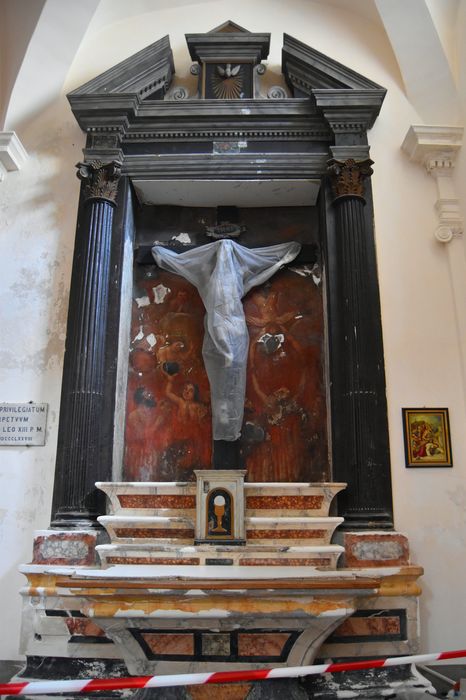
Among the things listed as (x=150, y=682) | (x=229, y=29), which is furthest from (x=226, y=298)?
(x=150, y=682)

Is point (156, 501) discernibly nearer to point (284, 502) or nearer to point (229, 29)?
point (284, 502)

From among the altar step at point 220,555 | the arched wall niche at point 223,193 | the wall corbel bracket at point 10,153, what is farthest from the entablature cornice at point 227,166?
the altar step at point 220,555

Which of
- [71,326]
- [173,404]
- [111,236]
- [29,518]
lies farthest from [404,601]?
[111,236]

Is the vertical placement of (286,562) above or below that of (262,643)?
above

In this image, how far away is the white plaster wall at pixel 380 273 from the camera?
4.13 meters

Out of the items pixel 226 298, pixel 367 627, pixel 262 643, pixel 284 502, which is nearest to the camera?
pixel 262 643

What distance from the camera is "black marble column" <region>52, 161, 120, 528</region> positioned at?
411cm

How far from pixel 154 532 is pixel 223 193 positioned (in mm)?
2661

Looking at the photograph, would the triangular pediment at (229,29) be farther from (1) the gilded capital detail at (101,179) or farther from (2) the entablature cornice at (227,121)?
(1) the gilded capital detail at (101,179)

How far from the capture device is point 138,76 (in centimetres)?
491

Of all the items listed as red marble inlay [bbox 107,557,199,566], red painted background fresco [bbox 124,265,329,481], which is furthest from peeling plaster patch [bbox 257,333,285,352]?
red marble inlay [bbox 107,557,199,566]

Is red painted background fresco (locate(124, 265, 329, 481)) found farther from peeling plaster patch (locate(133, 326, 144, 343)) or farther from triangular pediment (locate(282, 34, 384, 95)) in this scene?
triangular pediment (locate(282, 34, 384, 95))

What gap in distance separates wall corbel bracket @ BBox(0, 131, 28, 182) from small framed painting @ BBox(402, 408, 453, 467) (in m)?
3.53

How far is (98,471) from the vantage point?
4.21 m
